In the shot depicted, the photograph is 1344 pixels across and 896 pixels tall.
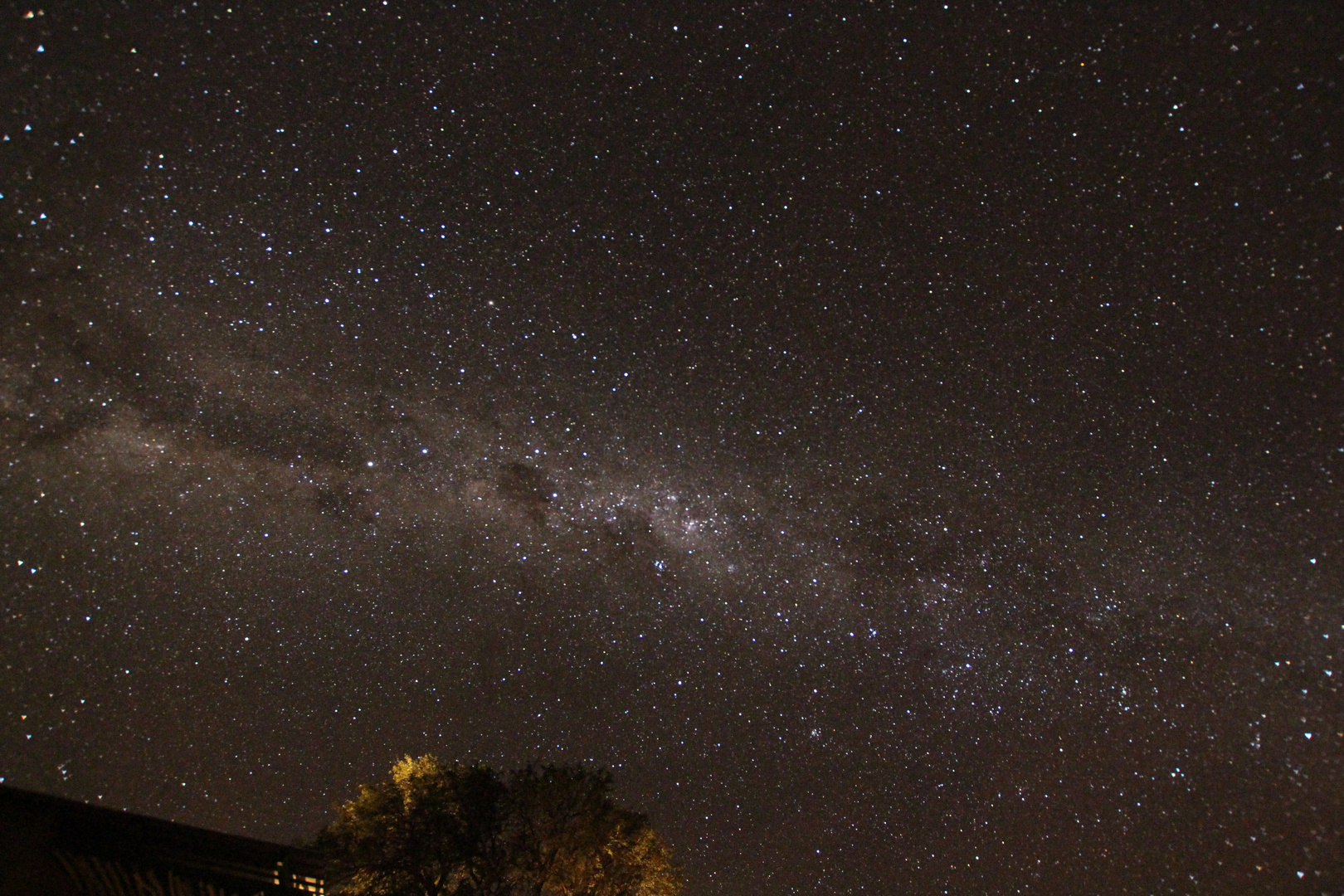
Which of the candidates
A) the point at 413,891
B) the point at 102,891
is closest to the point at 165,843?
the point at 413,891

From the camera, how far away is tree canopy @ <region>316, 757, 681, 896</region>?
1316 centimetres

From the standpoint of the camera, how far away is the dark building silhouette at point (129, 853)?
10391mm

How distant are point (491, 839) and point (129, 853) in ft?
19.2

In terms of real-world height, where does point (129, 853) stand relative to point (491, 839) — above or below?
below

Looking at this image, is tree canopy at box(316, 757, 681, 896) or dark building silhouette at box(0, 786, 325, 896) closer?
dark building silhouette at box(0, 786, 325, 896)

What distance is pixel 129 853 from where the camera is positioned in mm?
12344

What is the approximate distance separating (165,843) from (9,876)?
2.95 meters

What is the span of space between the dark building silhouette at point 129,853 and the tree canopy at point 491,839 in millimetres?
1260

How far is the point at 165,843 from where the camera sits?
42.4ft

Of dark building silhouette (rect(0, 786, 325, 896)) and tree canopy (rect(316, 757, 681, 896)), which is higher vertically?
tree canopy (rect(316, 757, 681, 896))

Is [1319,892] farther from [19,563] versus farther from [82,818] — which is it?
[19,563]

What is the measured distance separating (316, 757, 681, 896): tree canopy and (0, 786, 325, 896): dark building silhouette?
126 centimetres

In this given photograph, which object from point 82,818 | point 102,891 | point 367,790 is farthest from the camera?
point 367,790

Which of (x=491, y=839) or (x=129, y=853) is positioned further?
(x=491, y=839)
